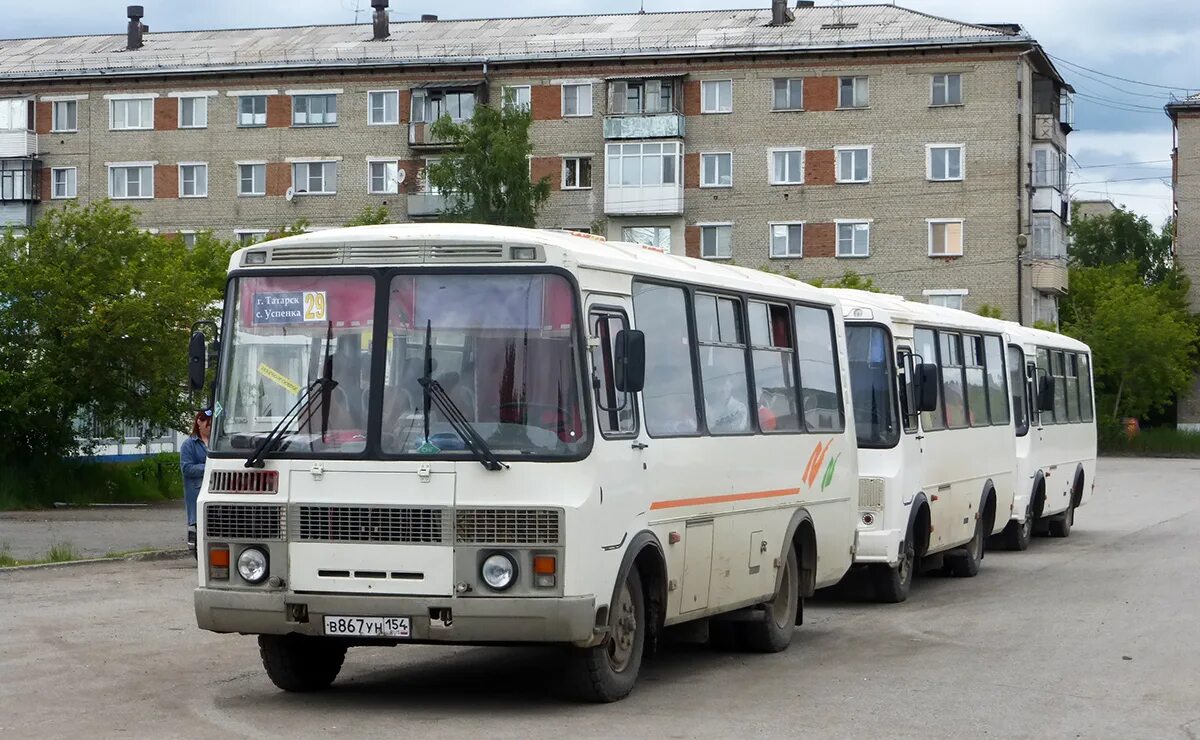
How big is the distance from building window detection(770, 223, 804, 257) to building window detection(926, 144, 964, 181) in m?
5.38

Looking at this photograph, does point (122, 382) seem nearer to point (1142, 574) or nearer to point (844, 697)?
point (1142, 574)

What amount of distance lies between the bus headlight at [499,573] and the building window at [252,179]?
66525mm

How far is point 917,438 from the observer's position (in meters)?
18.2

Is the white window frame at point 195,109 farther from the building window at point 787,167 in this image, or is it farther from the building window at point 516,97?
the building window at point 787,167

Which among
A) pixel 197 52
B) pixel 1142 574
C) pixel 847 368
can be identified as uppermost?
pixel 197 52

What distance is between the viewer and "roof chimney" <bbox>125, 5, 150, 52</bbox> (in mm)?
79688

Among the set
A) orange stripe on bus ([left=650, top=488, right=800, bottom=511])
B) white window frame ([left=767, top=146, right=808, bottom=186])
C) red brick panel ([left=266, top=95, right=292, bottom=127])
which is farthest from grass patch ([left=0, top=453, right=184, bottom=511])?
red brick panel ([left=266, top=95, right=292, bottom=127])

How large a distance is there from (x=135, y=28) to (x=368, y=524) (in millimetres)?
74132

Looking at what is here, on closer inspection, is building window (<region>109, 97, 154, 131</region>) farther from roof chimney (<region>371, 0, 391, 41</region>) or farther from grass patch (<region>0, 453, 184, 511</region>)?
grass patch (<region>0, 453, 184, 511</region>)

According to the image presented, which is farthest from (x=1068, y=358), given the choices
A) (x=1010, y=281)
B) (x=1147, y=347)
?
(x=1147, y=347)

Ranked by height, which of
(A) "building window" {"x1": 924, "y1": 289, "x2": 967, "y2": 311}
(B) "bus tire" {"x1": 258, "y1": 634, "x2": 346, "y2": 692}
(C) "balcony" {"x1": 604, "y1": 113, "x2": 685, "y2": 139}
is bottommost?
(B) "bus tire" {"x1": 258, "y1": 634, "x2": 346, "y2": 692}

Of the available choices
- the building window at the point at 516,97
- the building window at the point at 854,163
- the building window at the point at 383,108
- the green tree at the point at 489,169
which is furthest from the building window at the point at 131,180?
the building window at the point at 854,163

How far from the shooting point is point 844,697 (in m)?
11.2

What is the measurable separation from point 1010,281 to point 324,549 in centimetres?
6027
